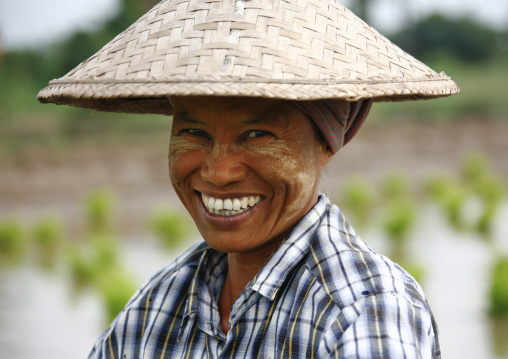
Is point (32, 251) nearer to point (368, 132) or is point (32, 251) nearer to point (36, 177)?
point (36, 177)

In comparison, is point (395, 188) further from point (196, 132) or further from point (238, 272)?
point (196, 132)

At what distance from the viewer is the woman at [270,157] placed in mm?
1361

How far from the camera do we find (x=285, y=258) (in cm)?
154

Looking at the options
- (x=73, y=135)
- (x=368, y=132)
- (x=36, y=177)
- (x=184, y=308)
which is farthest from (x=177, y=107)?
(x=368, y=132)

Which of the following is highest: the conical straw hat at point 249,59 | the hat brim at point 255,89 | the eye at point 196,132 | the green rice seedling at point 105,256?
the conical straw hat at point 249,59

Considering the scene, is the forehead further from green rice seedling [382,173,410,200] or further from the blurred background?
green rice seedling [382,173,410,200]

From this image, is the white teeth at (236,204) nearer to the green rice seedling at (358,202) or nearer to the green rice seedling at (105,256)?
the green rice seedling at (105,256)

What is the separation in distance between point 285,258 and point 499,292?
11.6ft

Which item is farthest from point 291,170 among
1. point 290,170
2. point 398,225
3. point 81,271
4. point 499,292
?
point 398,225

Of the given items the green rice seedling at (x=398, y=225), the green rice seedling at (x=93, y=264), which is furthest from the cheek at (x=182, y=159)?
the green rice seedling at (x=398, y=225)

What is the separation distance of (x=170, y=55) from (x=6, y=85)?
11.1 meters

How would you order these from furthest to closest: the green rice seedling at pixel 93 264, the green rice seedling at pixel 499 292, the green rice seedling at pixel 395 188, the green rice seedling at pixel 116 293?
the green rice seedling at pixel 395 188 < the green rice seedling at pixel 93 264 < the green rice seedling at pixel 499 292 < the green rice seedling at pixel 116 293

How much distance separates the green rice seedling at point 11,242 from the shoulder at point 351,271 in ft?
17.6

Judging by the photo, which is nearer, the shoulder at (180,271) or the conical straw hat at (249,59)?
the conical straw hat at (249,59)
